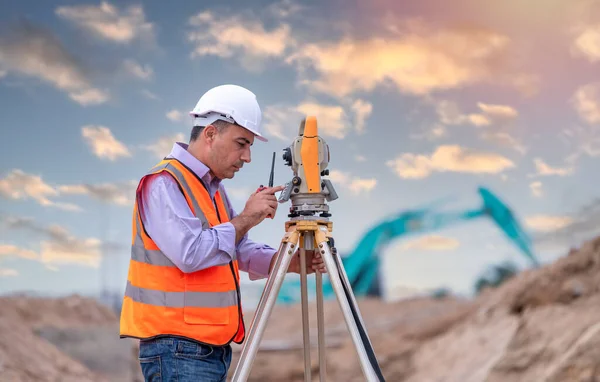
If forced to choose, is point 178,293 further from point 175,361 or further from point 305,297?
point 305,297

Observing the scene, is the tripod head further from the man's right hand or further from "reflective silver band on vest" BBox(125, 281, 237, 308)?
"reflective silver band on vest" BBox(125, 281, 237, 308)

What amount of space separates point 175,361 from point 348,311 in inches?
31.5

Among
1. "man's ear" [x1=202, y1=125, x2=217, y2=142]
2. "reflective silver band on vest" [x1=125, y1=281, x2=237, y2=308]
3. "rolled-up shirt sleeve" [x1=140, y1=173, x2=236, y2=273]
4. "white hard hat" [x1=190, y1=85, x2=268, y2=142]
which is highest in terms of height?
"white hard hat" [x1=190, y1=85, x2=268, y2=142]

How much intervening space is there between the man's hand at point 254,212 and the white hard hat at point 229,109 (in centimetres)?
30

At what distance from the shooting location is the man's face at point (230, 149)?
312 cm

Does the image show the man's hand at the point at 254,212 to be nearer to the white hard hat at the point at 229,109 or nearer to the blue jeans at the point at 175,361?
the white hard hat at the point at 229,109

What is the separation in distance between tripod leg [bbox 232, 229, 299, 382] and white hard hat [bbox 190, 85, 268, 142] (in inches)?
20.7

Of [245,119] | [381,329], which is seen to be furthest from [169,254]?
[381,329]

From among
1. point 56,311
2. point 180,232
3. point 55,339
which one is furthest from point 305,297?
point 56,311

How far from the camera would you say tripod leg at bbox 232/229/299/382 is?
3.00 meters

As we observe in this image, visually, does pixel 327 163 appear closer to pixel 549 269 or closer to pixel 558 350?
pixel 558 350

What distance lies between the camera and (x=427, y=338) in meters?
12.0

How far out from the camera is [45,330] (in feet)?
33.5

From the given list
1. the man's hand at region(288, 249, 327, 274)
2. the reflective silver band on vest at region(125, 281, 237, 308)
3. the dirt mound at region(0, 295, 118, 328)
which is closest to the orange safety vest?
the reflective silver band on vest at region(125, 281, 237, 308)
